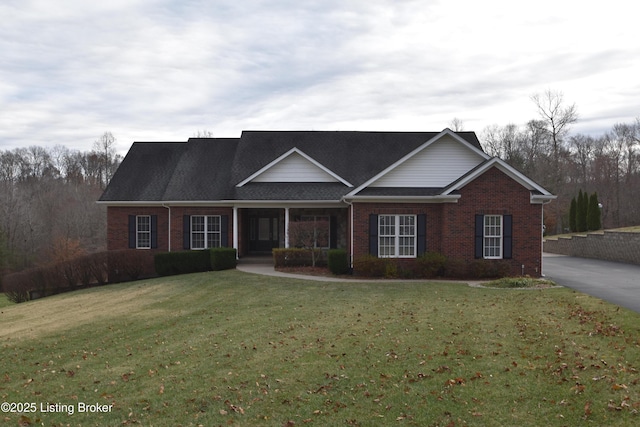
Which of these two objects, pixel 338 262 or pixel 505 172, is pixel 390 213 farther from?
pixel 505 172

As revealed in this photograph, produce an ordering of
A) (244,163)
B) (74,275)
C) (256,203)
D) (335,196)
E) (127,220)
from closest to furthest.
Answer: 1. (74,275)
2. (256,203)
3. (335,196)
4. (127,220)
5. (244,163)

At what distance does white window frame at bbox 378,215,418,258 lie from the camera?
21.4 metres

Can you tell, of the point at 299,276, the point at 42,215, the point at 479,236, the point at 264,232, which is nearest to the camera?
the point at 479,236

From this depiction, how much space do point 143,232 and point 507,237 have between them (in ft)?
55.2

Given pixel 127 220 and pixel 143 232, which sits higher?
pixel 127 220

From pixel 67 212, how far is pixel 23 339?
43.7 metres

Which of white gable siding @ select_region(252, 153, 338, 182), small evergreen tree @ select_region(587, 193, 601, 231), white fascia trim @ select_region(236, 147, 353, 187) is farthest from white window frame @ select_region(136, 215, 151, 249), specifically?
small evergreen tree @ select_region(587, 193, 601, 231)

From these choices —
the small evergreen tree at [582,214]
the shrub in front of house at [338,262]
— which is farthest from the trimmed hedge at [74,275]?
the small evergreen tree at [582,214]

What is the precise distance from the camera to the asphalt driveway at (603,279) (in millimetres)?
15062

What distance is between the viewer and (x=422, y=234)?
21.4 meters

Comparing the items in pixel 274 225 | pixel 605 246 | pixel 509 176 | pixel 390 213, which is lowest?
pixel 605 246

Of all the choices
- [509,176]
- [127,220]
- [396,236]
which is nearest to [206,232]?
[127,220]

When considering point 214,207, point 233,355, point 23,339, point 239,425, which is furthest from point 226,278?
point 239,425

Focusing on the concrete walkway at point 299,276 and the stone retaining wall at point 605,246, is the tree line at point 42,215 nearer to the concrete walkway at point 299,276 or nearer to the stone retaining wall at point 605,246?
the concrete walkway at point 299,276
